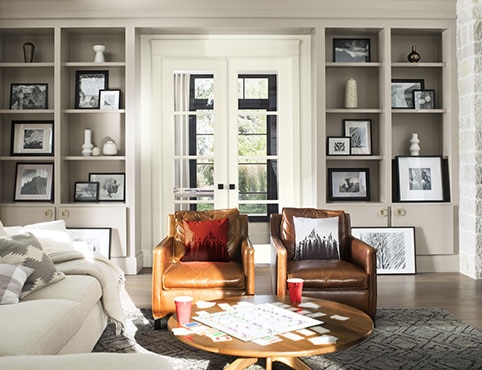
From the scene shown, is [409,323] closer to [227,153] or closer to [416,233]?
[416,233]

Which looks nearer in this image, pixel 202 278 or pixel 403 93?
pixel 202 278

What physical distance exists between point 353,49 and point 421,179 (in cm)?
158

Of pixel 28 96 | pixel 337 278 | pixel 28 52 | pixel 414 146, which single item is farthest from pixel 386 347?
pixel 28 52

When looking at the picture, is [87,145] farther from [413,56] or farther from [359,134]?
[413,56]

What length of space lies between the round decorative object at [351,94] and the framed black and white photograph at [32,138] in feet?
10.4

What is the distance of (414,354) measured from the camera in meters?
3.47

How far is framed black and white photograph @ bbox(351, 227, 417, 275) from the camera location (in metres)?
6.01

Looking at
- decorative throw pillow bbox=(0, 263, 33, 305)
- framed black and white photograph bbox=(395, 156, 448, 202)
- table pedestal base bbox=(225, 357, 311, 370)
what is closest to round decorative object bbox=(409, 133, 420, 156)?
framed black and white photograph bbox=(395, 156, 448, 202)

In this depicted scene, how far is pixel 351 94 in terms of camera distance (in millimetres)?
6191

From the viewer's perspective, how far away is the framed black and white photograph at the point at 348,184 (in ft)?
20.7

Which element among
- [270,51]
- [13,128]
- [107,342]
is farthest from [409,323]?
[13,128]

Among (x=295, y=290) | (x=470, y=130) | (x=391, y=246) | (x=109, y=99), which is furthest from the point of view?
(x=109, y=99)

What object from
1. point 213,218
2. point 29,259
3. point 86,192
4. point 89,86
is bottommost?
point 29,259

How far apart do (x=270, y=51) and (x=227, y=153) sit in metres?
1.23
